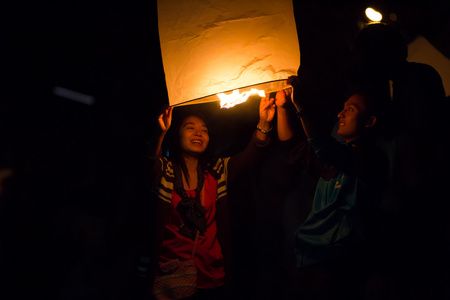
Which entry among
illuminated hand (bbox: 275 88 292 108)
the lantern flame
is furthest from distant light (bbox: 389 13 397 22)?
the lantern flame

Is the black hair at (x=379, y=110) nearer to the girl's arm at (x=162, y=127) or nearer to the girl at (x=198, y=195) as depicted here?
the girl at (x=198, y=195)

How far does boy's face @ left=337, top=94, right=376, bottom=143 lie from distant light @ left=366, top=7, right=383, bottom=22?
1204 mm

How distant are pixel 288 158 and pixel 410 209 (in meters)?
1.08

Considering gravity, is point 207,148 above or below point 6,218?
above

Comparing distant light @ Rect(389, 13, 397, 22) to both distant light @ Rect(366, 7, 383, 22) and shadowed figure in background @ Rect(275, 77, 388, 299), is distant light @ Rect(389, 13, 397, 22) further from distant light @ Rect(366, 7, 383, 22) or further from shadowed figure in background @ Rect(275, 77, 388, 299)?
shadowed figure in background @ Rect(275, 77, 388, 299)

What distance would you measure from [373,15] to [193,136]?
222 centimetres

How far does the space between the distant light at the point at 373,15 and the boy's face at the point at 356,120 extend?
3.95ft

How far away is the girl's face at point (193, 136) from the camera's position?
3.32m

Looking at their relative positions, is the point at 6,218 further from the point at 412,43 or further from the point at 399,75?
the point at 412,43

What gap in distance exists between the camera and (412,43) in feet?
11.9

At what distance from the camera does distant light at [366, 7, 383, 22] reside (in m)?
3.42

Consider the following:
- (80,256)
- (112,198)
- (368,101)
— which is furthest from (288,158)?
(80,256)

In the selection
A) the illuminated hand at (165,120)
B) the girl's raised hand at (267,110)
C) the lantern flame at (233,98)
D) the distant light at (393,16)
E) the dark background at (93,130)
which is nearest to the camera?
the lantern flame at (233,98)

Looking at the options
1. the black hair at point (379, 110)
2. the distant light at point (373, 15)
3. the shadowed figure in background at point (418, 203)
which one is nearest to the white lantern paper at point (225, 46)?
the black hair at point (379, 110)
